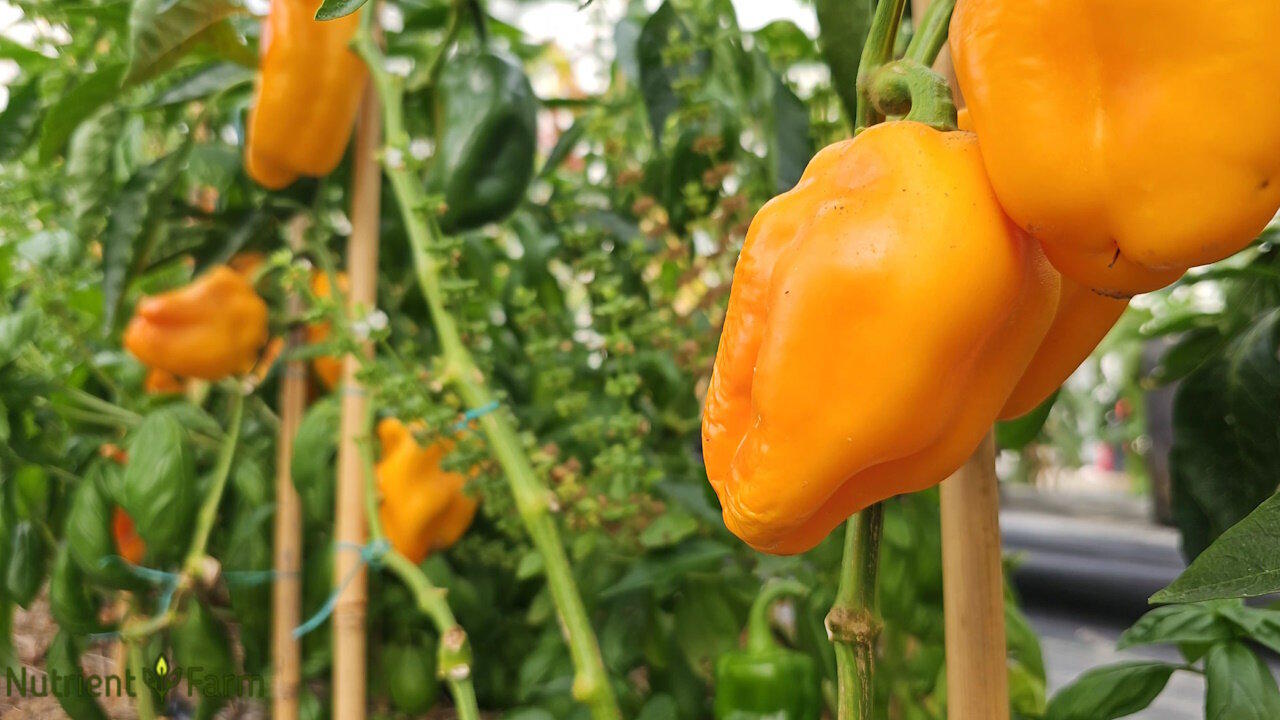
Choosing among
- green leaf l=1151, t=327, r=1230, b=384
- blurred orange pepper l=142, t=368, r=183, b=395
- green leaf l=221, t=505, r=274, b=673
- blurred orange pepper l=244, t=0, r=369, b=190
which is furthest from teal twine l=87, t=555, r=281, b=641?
green leaf l=1151, t=327, r=1230, b=384

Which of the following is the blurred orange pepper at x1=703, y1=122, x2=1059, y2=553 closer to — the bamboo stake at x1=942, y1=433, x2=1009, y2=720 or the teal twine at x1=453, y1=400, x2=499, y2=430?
the bamboo stake at x1=942, y1=433, x2=1009, y2=720

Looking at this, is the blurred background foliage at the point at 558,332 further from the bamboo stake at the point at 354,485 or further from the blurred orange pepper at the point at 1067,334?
the blurred orange pepper at the point at 1067,334

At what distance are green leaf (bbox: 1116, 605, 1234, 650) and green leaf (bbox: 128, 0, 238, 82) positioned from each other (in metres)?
0.75

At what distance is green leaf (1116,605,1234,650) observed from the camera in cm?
50

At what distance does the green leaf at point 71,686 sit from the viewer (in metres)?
0.76

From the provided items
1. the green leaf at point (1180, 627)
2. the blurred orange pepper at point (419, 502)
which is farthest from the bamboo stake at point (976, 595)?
the blurred orange pepper at point (419, 502)

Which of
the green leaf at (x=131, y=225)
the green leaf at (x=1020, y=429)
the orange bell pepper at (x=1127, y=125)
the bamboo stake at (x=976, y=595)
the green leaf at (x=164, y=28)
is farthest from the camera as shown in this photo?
the green leaf at (x=131, y=225)

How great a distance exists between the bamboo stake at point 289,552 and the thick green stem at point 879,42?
23.0 inches

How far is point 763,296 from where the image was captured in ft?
1.17

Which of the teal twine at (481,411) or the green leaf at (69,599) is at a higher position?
the teal twine at (481,411)

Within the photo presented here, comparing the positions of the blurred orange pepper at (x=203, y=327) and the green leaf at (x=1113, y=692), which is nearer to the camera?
the green leaf at (x=1113, y=692)

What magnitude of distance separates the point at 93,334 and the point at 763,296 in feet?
2.72

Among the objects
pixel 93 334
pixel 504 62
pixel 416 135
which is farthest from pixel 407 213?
pixel 93 334

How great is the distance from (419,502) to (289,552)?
12 centimetres
